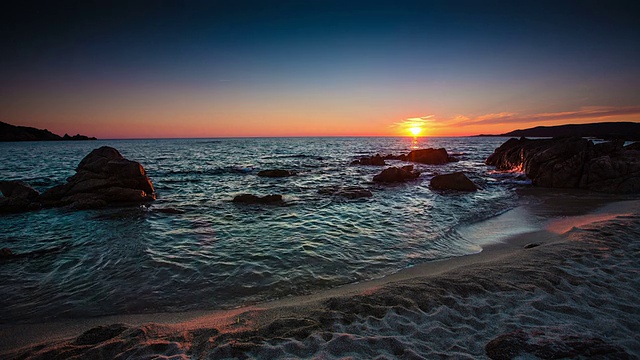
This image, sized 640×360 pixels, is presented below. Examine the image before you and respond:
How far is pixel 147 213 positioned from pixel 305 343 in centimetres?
1241

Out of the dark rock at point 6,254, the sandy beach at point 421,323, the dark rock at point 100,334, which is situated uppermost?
the sandy beach at point 421,323

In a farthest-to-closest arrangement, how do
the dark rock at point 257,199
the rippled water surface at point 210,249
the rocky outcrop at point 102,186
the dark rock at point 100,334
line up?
the dark rock at point 257,199
the rocky outcrop at point 102,186
the rippled water surface at point 210,249
the dark rock at point 100,334

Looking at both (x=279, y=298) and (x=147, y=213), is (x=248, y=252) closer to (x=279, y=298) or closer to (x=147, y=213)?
(x=279, y=298)

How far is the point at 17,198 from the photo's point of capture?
13633 millimetres

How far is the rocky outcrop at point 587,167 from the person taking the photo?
16.2 m

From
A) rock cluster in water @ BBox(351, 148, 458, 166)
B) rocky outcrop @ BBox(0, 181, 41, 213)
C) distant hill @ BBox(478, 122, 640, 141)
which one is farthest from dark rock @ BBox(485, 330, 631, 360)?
distant hill @ BBox(478, 122, 640, 141)

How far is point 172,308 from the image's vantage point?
559 centimetres

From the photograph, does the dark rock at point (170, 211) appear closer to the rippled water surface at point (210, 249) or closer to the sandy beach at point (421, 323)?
the rippled water surface at point (210, 249)

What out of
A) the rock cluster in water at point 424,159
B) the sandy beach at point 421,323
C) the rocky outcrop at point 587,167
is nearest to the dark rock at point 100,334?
the sandy beach at point 421,323

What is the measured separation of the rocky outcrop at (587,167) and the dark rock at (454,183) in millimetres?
5703

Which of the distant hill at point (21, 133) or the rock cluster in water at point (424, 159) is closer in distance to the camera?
the rock cluster in water at point (424, 159)

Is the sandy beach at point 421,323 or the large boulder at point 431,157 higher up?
the large boulder at point 431,157

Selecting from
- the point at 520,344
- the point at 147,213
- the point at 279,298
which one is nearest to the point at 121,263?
the point at 279,298

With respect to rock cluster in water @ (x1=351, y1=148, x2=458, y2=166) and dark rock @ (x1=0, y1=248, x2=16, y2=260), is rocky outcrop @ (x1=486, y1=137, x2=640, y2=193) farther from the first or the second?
dark rock @ (x1=0, y1=248, x2=16, y2=260)
